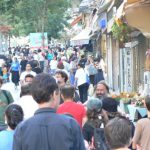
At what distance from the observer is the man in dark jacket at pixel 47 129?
485 cm

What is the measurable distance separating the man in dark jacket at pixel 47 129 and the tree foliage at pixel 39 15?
121 ft

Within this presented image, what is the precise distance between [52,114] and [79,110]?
3.34 meters

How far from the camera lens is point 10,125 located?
6.22 m

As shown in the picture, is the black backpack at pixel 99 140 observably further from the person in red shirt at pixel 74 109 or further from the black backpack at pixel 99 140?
the person in red shirt at pixel 74 109

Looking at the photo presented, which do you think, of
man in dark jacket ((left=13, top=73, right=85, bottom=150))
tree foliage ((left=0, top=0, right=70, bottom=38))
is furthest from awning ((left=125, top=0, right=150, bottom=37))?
tree foliage ((left=0, top=0, right=70, bottom=38))

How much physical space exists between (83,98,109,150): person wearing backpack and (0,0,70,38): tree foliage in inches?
A: 1342

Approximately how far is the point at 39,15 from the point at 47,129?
45.9m

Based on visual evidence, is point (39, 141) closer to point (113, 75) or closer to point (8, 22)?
point (113, 75)

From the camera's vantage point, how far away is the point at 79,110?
819cm

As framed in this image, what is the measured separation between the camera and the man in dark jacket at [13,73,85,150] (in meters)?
4.85

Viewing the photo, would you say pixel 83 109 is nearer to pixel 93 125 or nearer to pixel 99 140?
pixel 93 125

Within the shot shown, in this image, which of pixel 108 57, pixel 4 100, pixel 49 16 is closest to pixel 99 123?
pixel 4 100

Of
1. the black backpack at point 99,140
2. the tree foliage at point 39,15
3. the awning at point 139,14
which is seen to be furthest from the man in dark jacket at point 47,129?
the tree foliage at point 39,15

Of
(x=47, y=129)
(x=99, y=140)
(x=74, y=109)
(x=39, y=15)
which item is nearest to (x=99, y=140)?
(x=99, y=140)
